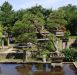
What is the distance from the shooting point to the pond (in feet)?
60.8

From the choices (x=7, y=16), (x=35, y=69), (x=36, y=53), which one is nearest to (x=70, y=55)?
(x=36, y=53)

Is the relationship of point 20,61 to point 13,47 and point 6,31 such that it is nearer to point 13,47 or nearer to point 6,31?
point 13,47

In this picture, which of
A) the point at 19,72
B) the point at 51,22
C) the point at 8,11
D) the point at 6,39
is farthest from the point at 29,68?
the point at 8,11

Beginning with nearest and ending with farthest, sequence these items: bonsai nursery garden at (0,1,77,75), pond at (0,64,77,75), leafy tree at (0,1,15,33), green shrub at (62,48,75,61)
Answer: pond at (0,64,77,75), bonsai nursery garden at (0,1,77,75), green shrub at (62,48,75,61), leafy tree at (0,1,15,33)

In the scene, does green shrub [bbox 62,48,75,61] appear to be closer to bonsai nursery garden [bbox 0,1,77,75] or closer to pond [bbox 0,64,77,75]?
bonsai nursery garden [bbox 0,1,77,75]

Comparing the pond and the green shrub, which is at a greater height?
the green shrub

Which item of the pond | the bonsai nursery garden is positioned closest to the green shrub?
the bonsai nursery garden

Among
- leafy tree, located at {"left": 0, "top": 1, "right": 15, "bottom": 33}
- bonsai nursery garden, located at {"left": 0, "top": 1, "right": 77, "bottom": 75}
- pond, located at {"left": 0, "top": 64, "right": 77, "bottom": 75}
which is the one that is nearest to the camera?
pond, located at {"left": 0, "top": 64, "right": 77, "bottom": 75}

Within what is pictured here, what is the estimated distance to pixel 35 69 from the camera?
64.8 ft

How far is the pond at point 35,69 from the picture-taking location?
730 inches

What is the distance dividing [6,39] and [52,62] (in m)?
11.7

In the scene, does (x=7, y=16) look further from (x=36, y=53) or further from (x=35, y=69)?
(x=35, y=69)

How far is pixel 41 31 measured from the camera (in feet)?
98.3

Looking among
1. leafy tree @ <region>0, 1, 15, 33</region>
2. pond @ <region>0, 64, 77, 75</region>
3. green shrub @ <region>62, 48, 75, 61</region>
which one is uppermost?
leafy tree @ <region>0, 1, 15, 33</region>
